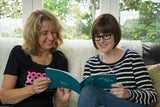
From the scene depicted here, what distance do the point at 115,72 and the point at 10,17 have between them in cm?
160

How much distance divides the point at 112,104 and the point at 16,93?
0.69 metres

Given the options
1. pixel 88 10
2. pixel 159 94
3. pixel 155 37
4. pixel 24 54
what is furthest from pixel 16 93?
pixel 155 37

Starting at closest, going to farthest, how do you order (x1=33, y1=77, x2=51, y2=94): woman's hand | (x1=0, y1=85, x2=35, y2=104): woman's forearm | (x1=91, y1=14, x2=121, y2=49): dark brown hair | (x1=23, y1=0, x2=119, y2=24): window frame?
(x1=33, y1=77, x2=51, y2=94): woman's hand, (x1=0, y1=85, x2=35, y2=104): woman's forearm, (x1=91, y1=14, x2=121, y2=49): dark brown hair, (x1=23, y1=0, x2=119, y2=24): window frame

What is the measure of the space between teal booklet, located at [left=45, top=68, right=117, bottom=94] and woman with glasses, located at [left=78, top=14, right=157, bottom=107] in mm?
46

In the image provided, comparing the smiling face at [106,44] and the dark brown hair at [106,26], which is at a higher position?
the dark brown hair at [106,26]

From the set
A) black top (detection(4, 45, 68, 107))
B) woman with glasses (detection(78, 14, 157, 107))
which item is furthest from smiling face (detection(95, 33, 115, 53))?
black top (detection(4, 45, 68, 107))

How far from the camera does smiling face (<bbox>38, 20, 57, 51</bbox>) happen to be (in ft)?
4.77

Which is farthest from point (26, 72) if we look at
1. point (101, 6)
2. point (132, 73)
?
point (101, 6)

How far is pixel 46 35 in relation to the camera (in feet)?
4.82

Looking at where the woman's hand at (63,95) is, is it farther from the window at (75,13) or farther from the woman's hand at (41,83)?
the window at (75,13)

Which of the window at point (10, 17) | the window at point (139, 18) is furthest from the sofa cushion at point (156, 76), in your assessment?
the window at point (10, 17)

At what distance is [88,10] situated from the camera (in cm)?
237

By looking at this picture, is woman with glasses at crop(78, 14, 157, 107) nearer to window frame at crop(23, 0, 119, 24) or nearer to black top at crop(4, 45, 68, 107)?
black top at crop(4, 45, 68, 107)

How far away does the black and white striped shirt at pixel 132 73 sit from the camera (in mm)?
1233
